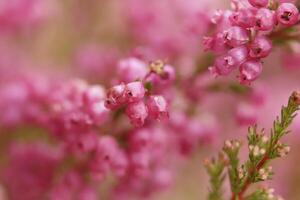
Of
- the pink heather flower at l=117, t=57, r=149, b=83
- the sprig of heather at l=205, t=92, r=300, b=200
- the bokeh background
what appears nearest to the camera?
the sprig of heather at l=205, t=92, r=300, b=200

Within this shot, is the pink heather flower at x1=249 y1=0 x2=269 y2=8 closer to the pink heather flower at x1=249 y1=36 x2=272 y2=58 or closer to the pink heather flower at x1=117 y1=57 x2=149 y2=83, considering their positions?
the pink heather flower at x1=249 y1=36 x2=272 y2=58

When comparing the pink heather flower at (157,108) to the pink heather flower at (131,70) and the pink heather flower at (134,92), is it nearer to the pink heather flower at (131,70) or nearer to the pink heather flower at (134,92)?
the pink heather flower at (134,92)

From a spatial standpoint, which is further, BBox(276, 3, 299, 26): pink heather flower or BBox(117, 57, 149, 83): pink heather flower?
BBox(117, 57, 149, 83): pink heather flower

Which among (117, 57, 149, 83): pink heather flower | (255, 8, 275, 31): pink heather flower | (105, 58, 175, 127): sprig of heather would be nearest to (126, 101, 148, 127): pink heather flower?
(105, 58, 175, 127): sprig of heather

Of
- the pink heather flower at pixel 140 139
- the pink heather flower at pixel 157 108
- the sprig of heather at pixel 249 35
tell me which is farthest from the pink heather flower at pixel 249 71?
the pink heather flower at pixel 140 139

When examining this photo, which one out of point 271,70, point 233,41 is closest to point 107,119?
point 233,41

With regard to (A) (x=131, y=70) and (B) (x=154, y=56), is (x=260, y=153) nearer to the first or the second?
(A) (x=131, y=70)

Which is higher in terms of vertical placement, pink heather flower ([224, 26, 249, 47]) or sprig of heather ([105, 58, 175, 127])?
pink heather flower ([224, 26, 249, 47])

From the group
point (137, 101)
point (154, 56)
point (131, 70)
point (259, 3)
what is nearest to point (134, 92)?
point (137, 101)

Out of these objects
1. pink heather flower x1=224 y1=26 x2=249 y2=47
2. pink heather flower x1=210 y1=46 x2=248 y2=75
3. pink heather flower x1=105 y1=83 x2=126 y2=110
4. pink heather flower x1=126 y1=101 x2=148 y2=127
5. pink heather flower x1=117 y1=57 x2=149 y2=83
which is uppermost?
pink heather flower x1=117 y1=57 x2=149 y2=83
